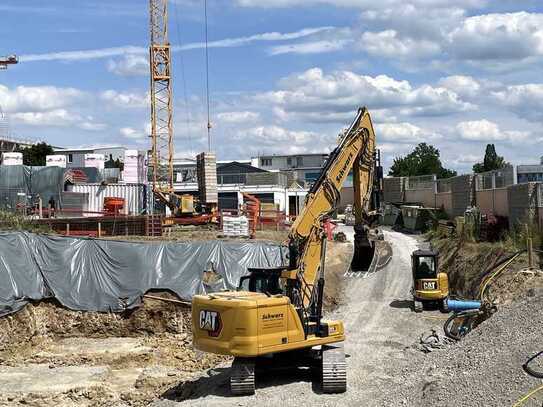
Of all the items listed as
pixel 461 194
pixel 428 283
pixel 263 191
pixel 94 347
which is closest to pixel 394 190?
pixel 263 191

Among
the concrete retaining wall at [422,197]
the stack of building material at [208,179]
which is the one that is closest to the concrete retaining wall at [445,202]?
the concrete retaining wall at [422,197]

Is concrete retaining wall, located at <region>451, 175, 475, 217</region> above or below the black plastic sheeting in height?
above

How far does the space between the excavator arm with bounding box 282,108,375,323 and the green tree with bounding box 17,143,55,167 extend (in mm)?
76396

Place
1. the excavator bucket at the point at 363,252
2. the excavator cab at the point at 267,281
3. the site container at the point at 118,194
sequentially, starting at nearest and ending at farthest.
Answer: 1. the excavator cab at the point at 267,281
2. the excavator bucket at the point at 363,252
3. the site container at the point at 118,194

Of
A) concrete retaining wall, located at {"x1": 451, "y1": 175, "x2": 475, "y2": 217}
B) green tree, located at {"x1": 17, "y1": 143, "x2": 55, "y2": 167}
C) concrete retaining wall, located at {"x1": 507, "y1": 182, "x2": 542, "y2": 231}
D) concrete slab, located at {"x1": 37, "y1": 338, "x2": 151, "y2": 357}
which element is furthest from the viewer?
green tree, located at {"x1": 17, "y1": 143, "x2": 55, "y2": 167}

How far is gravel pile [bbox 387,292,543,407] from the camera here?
456 inches

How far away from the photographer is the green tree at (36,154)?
8929cm

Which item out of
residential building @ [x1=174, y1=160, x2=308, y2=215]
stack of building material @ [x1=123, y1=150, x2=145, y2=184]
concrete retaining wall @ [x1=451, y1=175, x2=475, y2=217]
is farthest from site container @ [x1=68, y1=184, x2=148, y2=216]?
concrete retaining wall @ [x1=451, y1=175, x2=475, y2=217]

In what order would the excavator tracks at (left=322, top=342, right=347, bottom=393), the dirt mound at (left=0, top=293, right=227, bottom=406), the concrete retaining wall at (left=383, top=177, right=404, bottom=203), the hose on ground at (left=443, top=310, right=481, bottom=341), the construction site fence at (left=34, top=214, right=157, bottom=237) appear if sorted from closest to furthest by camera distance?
1. the excavator tracks at (left=322, top=342, right=347, bottom=393)
2. the dirt mound at (left=0, top=293, right=227, bottom=406)
3. the hose on ground at (left=443, top=310, right=481, bottom=341)
4. the construction site fence at (left=34, top=214, right=157, bottom=237)
5. the concrete retaining wall at (left=383, top=177, right=404, bottom=203)

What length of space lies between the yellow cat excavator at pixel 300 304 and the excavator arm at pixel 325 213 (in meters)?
0.02

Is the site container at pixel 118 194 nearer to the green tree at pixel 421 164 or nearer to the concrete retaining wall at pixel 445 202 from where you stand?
the concrete retaining wall at pixel 445 202

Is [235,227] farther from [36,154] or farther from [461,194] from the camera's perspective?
[36,154]

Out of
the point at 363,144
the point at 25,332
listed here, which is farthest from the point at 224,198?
the point at 363,144

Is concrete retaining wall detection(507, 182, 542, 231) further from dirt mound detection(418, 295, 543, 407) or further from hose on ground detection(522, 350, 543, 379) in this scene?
hose on ground detection(522, 350, 543, 379)
